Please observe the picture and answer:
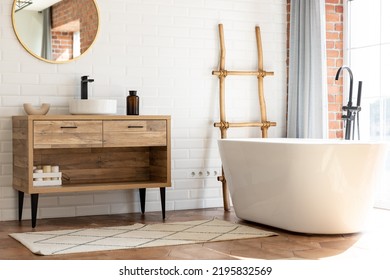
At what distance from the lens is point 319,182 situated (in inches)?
197

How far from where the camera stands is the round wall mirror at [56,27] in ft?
19.6

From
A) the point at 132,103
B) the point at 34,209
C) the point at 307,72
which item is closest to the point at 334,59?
the point at 307,72

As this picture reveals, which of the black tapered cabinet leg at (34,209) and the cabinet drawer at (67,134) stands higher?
the cabinet drawer at (67,134)

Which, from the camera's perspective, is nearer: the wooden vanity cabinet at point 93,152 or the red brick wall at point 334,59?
the wooden vanity cabinet at point 93,152

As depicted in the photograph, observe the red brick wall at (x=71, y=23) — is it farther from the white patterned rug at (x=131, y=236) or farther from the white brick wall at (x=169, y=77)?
the white patterned rug at (x=131, y=236)

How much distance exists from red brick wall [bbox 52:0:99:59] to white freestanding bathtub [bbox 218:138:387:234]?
1897mm

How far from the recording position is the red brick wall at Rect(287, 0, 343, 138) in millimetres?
6988

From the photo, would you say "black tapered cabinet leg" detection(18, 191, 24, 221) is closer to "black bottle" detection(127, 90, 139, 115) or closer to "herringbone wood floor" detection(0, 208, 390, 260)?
"herringbone wood floor" detection(0, 208, 390, 260)

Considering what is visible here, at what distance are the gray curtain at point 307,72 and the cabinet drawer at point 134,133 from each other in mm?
1517

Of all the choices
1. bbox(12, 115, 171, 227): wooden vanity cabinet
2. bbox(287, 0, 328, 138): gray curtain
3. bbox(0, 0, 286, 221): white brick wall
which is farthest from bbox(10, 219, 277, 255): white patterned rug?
bbox(287, 0, 328, 138): gray curtain

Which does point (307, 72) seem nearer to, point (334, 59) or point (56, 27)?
point (334, 59)

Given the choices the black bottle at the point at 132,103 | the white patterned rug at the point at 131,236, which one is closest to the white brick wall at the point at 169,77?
the black bottle at the point at 132,103

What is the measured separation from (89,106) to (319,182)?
201cm

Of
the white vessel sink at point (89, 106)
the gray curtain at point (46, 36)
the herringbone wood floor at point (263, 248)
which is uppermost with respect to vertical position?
the gray curtain at point (46, 36)
